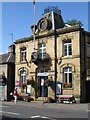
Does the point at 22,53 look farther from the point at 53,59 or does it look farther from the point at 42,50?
the point at 53,59

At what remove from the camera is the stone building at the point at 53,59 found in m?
32.8

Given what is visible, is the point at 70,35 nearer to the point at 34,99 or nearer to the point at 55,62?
the point at 55,62

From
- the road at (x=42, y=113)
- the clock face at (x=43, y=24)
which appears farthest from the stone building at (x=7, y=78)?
the road at (x=42, y=113)

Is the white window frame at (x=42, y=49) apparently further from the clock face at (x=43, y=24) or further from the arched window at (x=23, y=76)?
the arched window at (x=23, y=76)

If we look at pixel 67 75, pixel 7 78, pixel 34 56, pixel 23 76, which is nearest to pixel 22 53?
pixel 23 76

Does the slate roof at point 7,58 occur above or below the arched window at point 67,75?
above

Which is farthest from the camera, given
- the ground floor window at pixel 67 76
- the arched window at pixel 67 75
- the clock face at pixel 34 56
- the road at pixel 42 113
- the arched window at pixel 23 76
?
the arched window at pixel 23 76

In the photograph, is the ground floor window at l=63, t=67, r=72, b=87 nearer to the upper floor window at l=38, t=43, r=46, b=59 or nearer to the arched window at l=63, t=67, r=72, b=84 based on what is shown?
the arched window at l=63, t=67, r=72, b=84

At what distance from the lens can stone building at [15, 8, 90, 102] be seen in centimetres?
3275

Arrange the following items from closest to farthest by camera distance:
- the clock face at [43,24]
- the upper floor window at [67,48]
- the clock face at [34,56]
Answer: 1. the upper floor window at [67,48]
2. the clock face at [34,56]
3. the clock face at [43,24]

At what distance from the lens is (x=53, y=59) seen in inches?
1383

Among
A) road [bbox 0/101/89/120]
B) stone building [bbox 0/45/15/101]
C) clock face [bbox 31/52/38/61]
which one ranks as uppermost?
clock face [bbox 31/52/38/61]

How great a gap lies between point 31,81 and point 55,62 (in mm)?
4399

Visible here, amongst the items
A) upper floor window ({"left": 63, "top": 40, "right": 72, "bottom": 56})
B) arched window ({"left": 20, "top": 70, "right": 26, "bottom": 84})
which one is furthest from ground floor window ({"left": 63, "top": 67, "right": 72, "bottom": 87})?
arched window ({"left": 20, "top": 70, "right": 26, "bottom": 84})
